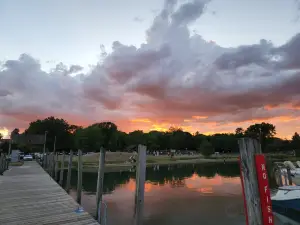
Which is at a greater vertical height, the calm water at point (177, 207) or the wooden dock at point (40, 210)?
the wooden dock at point (40, 210)

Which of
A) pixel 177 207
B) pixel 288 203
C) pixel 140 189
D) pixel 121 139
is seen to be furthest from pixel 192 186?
pixel 121 139

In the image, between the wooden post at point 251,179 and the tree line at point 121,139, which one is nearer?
the wooden post at point 251,179

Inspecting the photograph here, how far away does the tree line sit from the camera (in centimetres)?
10725

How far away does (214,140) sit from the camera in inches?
5605

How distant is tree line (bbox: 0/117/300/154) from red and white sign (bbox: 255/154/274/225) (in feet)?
284

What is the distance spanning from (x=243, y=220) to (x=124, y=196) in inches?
557

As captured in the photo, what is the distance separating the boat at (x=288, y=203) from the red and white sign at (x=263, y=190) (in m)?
15.0

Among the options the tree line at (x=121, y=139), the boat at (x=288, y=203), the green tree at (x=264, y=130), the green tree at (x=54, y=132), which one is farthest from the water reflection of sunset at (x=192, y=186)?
the green tree at (x=264, y=130)

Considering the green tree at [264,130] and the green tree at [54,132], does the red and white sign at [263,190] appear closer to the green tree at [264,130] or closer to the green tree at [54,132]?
the green tree at [54,132]

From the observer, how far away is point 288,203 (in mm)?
17422

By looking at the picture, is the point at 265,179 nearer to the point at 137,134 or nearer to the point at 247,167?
the point at 247,167

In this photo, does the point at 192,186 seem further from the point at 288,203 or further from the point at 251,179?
the point at 251,179

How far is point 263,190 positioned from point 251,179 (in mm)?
290

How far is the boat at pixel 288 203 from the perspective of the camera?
1703 cm
